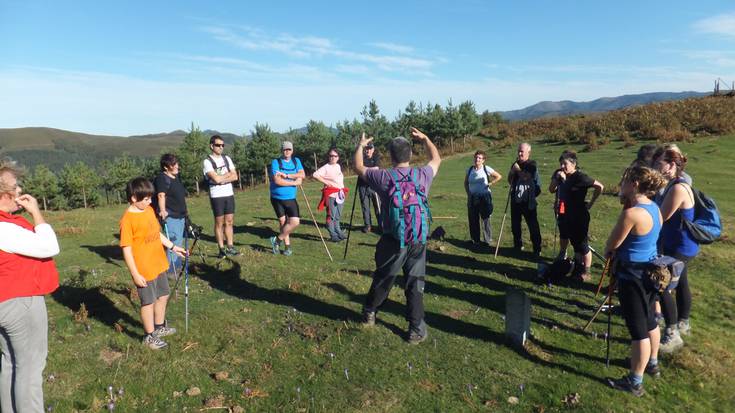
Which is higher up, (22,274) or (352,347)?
(22,274)

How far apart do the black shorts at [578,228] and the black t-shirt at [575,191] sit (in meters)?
0.12

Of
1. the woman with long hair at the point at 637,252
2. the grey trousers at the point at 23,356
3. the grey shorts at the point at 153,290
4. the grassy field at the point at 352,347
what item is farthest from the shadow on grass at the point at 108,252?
the woman with long hair at the point at 637,252

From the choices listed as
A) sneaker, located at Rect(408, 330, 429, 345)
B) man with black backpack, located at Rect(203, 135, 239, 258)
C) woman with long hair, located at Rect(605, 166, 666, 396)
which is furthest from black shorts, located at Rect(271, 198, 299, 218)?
woman with long hair, located at Rect(605, 166, 666, 396)

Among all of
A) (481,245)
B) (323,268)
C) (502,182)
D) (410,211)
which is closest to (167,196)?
(323,268)

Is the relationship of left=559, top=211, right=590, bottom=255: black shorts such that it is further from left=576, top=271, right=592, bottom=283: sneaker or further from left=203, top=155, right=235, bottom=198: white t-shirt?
left=203, top=155, right=235, bottom=198: white t-shirt

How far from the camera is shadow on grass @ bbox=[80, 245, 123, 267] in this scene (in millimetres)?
10963

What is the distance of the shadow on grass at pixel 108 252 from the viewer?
36.0ft

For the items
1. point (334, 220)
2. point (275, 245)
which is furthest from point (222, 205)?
point (334, 220)

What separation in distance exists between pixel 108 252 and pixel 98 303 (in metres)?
5.05

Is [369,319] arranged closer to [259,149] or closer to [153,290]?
[153,290]

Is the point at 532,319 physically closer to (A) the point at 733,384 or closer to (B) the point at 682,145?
(A) the point at 733,384

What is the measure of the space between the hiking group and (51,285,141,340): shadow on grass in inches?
38.9

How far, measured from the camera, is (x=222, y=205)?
977cm

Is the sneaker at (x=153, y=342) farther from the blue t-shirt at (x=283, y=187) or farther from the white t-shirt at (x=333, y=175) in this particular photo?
the white t-shirt at (x=333, y=175)
